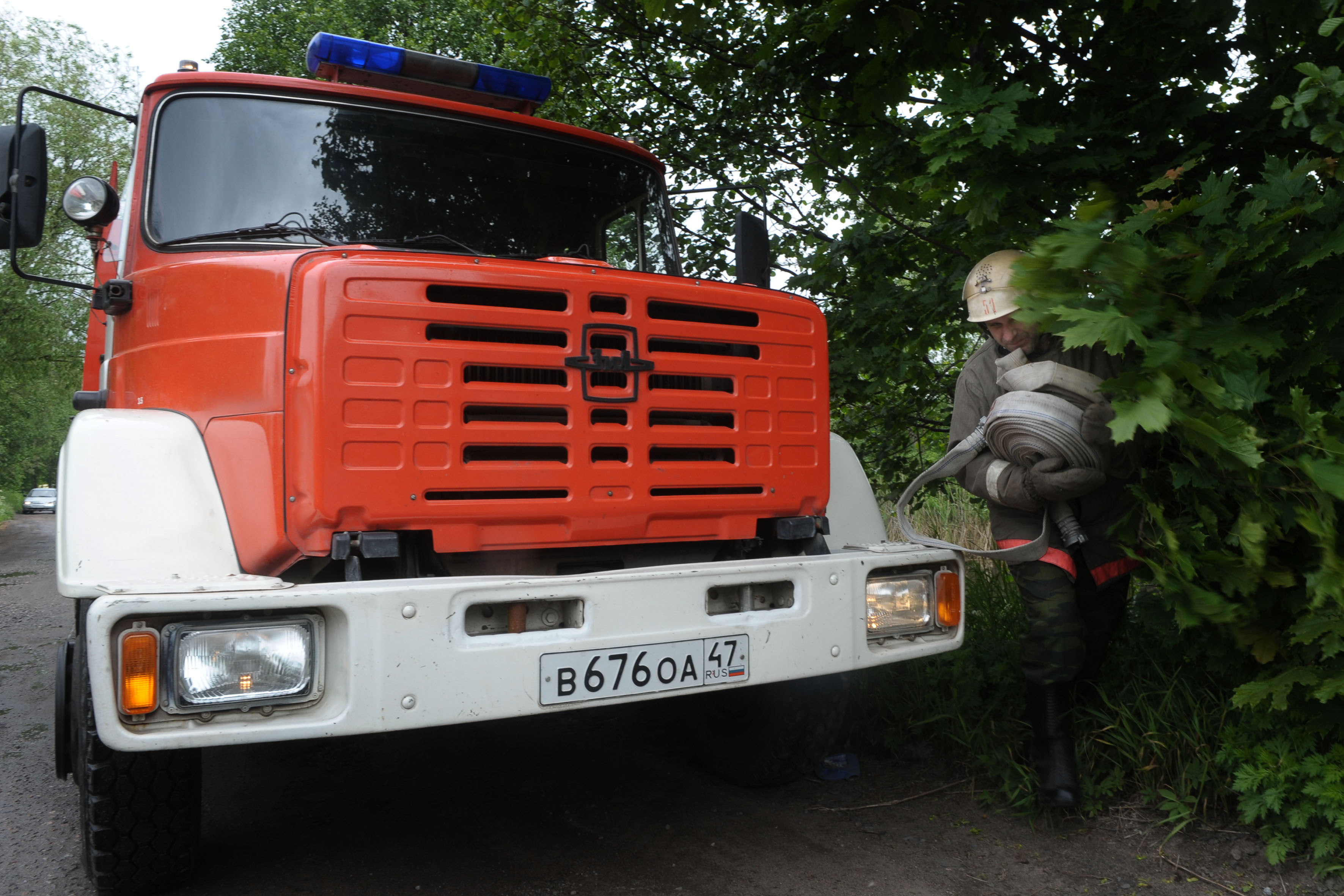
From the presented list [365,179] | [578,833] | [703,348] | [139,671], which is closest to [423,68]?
[365,179]

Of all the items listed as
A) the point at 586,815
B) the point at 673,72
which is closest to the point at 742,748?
the point at 586,815

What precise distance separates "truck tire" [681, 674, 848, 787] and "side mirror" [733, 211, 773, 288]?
168 cm

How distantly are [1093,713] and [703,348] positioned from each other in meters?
1.86

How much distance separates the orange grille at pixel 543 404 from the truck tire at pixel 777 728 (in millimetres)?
720

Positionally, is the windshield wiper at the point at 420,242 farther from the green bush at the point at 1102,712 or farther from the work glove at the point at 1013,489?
the green bush at the point at 1102,712

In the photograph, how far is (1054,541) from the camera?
11.0 feet

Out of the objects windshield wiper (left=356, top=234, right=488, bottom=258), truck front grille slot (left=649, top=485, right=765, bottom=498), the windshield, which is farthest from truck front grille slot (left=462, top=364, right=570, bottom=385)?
the windshield

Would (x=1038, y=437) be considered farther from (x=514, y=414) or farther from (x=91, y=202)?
(x=91, y=202)

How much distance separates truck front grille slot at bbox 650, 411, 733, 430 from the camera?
2.99m

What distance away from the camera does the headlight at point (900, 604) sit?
309 centimetres

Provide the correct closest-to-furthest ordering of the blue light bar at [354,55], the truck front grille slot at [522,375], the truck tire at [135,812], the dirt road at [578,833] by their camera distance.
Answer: the truck tire at [135,812] → the truck front grille slot at [522,375] → the dirt road at [578,833] → the blue light bar at [354,55]

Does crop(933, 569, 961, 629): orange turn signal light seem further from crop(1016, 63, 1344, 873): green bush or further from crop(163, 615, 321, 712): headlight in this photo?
crop(163, 615, 321, 712): headlight

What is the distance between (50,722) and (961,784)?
4.15m

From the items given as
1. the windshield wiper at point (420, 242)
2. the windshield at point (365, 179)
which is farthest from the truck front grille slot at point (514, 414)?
the windshield at point (365, 179)
